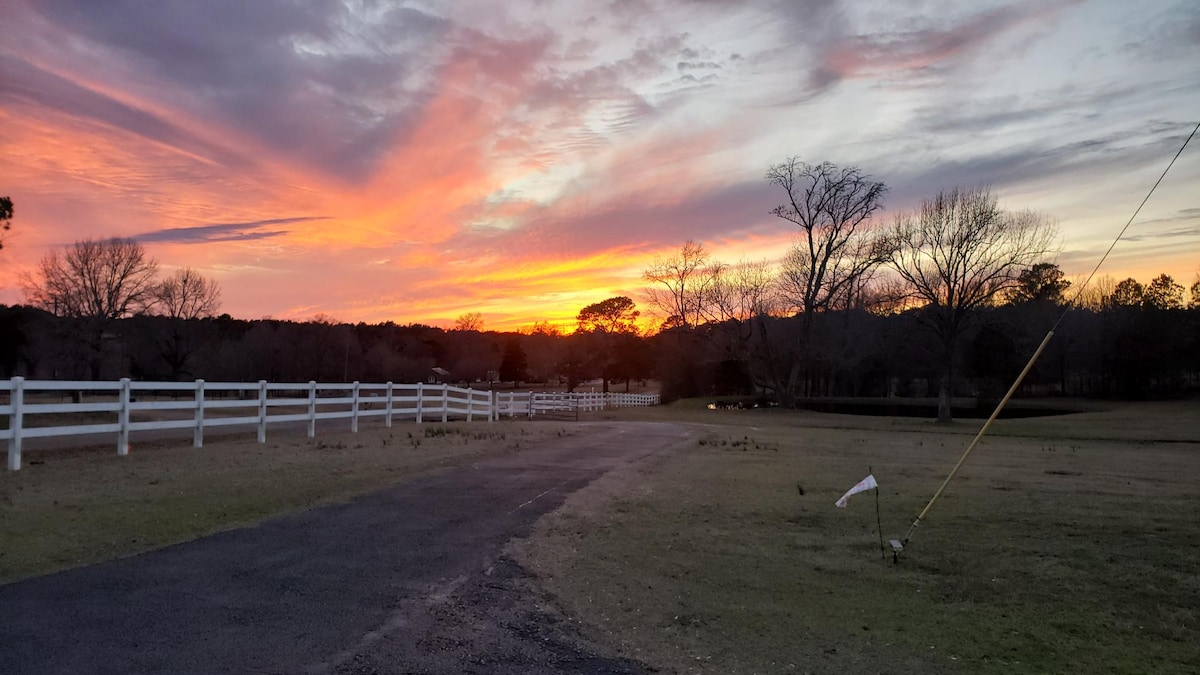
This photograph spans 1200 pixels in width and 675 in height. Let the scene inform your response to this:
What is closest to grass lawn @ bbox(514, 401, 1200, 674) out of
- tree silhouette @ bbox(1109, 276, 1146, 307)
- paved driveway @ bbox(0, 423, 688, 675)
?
paved driveway @ bbox(0, 423, 688, 675)

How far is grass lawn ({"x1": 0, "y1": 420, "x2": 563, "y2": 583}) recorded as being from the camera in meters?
6.49

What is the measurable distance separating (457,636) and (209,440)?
1245 cm

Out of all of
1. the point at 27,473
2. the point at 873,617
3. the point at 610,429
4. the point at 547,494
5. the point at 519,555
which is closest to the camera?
the point at 873,617

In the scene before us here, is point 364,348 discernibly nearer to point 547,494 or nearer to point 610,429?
point 610,429

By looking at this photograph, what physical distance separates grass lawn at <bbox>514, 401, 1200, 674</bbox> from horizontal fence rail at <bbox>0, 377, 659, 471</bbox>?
6573 mm

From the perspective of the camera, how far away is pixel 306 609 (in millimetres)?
4895

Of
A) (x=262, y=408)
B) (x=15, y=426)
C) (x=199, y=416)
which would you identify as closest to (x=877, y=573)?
(x=15, y=426)

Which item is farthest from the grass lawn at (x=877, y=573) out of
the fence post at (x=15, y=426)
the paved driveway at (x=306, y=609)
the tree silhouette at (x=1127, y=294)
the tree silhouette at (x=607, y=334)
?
the tree silhouette at (x=607, y=334)

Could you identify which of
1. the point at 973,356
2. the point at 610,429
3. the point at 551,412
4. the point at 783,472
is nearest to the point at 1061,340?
the point at 973,356

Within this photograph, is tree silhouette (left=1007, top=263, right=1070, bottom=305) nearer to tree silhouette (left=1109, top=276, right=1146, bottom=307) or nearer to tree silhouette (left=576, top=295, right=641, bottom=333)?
tree silhouette (left=1109, top=276, right=1146, bottom=307)

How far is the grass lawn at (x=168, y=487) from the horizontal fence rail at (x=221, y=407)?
18.8 inches

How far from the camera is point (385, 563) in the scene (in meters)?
6.17

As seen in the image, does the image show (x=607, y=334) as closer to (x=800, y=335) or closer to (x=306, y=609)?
(x=800, y=335)

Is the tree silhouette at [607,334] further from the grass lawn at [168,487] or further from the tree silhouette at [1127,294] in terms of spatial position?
the grass lawn at [168,487]
